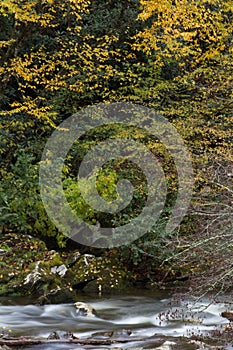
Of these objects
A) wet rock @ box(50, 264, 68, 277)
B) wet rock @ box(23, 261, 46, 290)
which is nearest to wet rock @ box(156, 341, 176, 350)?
wet rock @ box(23, 261, 46, 290)

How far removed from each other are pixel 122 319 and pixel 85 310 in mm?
576

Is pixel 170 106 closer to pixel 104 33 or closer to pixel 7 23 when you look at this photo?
pixel 104 33

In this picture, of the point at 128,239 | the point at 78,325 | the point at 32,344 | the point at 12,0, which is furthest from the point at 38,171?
the point at 32,344

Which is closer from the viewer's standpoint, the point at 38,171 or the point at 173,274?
the point at 173,274

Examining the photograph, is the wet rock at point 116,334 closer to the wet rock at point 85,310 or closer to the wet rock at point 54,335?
the wet rock at point 54,335

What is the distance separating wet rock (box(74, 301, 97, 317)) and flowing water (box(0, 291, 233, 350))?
0.07m

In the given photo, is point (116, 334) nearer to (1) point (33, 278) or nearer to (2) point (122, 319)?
(2) point (122, 319)

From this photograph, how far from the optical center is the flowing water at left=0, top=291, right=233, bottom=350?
22.6 feet

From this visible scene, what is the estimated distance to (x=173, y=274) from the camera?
32.1 feet

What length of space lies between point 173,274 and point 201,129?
3.61 m

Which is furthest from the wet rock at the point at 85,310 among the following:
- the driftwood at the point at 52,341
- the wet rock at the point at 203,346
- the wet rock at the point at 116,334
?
the wet rock at the point at 203,346

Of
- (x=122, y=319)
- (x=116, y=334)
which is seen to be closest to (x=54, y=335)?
(x=116, y=334)

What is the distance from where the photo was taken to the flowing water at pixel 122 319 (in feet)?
22.6

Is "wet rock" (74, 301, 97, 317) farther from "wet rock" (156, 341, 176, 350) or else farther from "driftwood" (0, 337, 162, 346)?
"wet rock" (156, 341, 176, 350)
